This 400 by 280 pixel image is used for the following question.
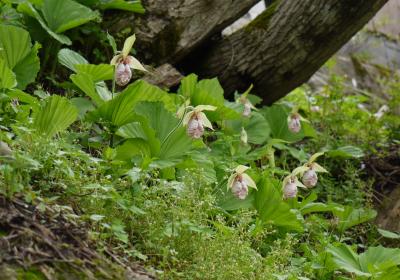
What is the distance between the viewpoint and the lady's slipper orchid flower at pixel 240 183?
9.73ft

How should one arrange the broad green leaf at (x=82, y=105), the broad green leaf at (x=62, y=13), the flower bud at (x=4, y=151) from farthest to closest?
the broad green leaf at (x=62, y=13)
the broad green leaf at (x=82, y=105)
the flower bud at (x=4, y=151)

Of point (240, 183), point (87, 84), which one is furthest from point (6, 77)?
point (240, 183)

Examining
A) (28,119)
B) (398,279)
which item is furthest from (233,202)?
(28,119)

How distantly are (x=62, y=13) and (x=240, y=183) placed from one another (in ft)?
5.63

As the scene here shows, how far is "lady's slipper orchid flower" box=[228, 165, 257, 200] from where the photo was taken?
297 centimetres

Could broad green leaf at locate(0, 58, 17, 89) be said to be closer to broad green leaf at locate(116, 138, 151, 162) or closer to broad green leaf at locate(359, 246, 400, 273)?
broad green leaf at locate(116, 138, 151, 162)

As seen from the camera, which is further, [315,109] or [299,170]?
[315,109]

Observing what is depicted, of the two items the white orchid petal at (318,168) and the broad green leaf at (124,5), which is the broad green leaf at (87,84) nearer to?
the broad green leaf at (124,5)

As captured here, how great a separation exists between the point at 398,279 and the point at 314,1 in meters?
2.25

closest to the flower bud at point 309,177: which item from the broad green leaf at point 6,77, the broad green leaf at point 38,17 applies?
the broad green leaf at point 6,77

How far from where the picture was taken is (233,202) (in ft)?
10.7

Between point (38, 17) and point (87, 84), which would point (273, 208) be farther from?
point (38, 17)

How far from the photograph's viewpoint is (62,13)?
396 cm

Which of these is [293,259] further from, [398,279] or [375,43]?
[375,43]
